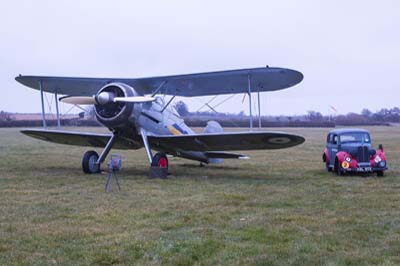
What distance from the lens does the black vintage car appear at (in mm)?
12469

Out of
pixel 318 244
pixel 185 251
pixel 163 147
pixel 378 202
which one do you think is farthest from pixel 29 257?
pixel 163 147

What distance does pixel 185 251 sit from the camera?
5.15m

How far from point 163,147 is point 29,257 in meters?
9.50

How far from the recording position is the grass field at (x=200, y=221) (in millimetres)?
5055

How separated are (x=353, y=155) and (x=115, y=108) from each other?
6.04m

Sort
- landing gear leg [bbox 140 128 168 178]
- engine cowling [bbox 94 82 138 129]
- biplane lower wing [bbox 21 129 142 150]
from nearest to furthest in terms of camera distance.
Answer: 1. landing gear leg [bbox 140 128 168 178]
2. engine cowling [bbox 94 82 138 129]
3. biplane lower wing [bbox 21 129 142 150]

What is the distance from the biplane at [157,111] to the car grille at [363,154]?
5.98 feet

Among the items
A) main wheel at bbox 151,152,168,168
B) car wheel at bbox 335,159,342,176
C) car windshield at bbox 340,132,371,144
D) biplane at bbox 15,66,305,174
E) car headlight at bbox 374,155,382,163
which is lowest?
car wheel at bbox 335,159,342,176

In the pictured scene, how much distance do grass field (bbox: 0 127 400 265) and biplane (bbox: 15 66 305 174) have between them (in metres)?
1.22

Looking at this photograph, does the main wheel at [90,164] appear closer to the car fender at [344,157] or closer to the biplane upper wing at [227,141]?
the biplane upper wing at [227,141]

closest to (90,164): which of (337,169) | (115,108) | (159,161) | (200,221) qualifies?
(115,108)

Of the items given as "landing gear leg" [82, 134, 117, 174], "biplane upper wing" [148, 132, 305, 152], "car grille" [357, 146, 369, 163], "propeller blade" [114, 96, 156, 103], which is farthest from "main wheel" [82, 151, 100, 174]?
"car grille" [357, 146, 369, 163]

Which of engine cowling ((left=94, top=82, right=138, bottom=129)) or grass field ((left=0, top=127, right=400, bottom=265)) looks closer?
grass field ((left=0, top=127, right=400, bottom=265))

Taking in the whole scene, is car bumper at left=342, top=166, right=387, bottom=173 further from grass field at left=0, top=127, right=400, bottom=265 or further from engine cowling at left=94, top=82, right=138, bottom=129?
engine cowling at left=94, top=82, right=138, bottom=129
